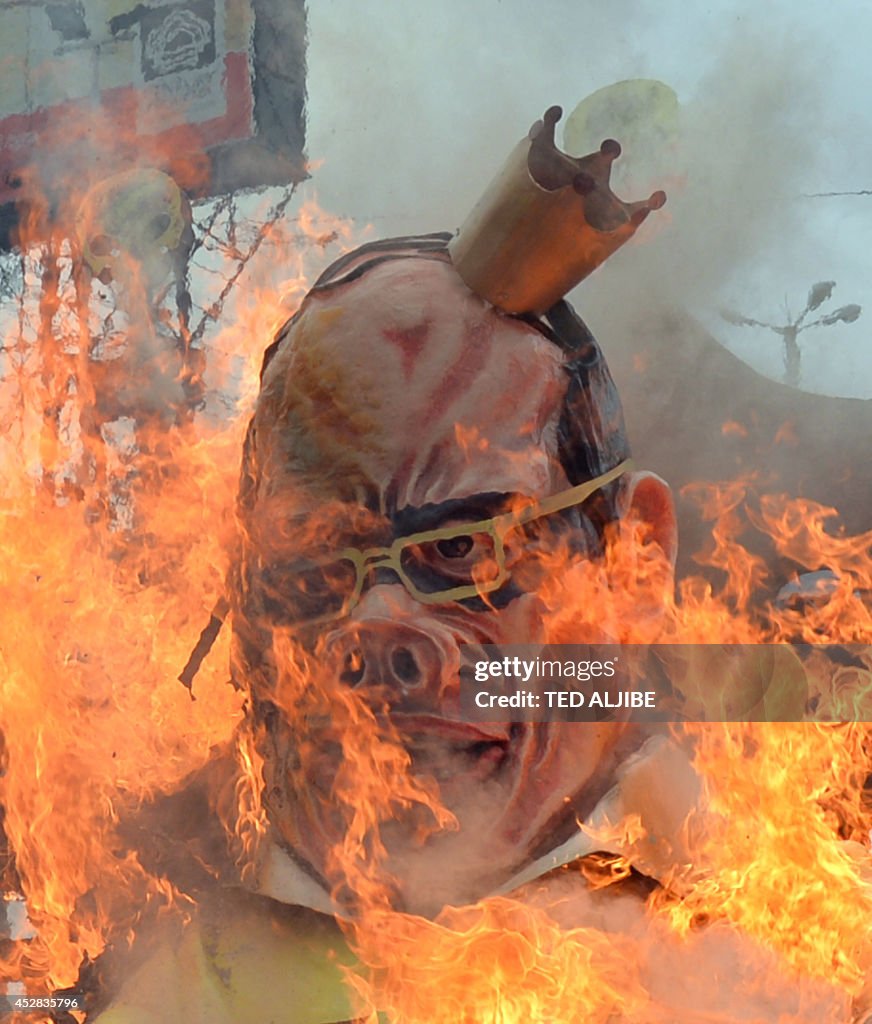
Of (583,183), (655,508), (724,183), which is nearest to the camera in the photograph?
(583,183)

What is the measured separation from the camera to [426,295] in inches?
88.8

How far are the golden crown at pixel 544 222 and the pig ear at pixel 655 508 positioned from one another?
48 cm

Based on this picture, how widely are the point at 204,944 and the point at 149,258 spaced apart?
3.77 metres

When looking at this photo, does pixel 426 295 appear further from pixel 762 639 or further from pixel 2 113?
pixel 2 113

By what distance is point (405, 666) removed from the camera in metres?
2.13

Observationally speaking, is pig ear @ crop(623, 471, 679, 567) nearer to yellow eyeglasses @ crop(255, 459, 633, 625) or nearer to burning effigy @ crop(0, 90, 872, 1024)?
burning effigy @ crop(0, 90, 872, 1024)

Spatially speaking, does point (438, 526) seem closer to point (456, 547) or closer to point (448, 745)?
point (456, 547)

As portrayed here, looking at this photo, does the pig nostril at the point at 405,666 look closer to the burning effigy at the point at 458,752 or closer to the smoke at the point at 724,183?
the burning effigy at the point at 458,752

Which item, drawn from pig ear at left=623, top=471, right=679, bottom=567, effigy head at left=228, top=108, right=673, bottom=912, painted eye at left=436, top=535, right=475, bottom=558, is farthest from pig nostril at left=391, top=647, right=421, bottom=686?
pig ear at left=623, top=471, right=679, bottom=567

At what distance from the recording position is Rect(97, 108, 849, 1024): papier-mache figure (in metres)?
2.12

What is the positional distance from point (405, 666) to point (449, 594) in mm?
170

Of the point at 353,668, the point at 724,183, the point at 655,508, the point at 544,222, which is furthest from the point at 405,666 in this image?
the point at 724,183

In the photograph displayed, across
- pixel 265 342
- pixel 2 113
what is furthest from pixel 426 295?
pixel 2 113

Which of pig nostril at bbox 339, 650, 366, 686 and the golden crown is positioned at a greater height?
the golden crown
